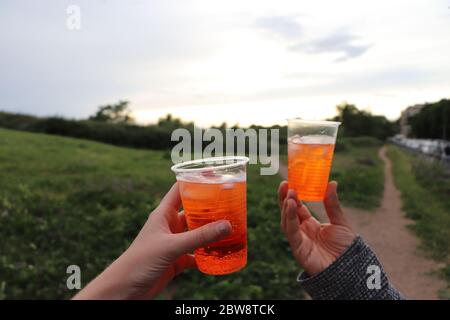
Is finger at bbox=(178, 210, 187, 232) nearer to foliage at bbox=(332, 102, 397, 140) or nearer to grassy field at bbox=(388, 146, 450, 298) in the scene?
grassy field at bbox=(388, 146, 450, 298)

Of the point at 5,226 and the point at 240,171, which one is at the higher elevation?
the point at 240,171

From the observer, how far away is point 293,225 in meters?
1.93

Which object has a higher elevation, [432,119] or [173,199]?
[432,119]

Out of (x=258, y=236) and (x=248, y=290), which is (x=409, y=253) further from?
(x=248, y=290)

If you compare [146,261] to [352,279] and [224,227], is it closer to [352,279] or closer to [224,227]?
[224,227]

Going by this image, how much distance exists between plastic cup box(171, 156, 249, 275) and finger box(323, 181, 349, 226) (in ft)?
1.65

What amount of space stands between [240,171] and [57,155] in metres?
12.2

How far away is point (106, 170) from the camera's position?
36.6 feet

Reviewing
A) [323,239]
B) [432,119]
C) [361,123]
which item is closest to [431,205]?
[432,119]

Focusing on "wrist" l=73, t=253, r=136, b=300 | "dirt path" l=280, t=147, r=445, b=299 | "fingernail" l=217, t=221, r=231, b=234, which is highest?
"fingernail" l=217, t=221, r=231, b=234

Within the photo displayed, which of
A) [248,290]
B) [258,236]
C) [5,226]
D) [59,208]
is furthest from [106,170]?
[248,290]

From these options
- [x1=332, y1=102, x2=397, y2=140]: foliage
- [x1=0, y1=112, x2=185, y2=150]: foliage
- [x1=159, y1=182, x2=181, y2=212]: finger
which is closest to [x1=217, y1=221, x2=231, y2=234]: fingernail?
[x1=159, y1=182, x2=181, y2=212]: finger

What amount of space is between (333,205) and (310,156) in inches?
10.4

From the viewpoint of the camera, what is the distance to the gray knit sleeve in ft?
6.48
